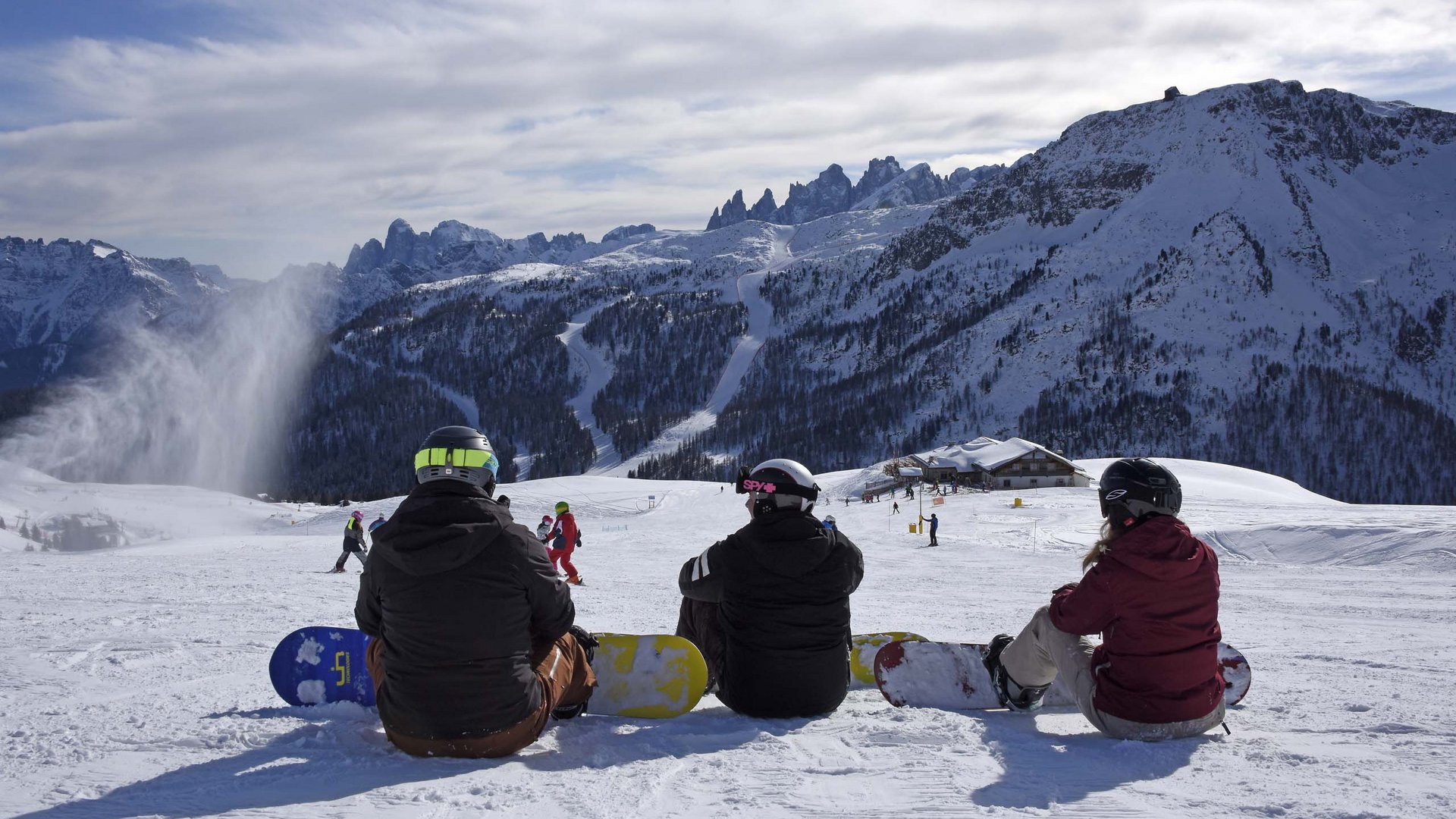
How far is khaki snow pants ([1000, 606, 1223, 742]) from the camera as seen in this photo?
5.33 meters

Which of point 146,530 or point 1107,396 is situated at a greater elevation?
point 1107,396

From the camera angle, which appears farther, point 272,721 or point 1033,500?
point 1033,500

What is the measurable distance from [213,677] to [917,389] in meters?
180

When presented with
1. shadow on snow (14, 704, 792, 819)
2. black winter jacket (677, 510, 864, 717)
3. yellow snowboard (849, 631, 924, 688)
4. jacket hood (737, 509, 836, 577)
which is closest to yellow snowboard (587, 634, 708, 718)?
shadow on snow (14, 704, 792, 819)

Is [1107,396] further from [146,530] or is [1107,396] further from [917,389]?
[146,530]

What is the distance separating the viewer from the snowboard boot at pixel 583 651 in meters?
5.89

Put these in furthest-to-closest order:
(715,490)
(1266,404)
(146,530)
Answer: (1266,404) → (715,490) → (146,530)

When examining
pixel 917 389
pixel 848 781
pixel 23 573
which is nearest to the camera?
pixel 848 781

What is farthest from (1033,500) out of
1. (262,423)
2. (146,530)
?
(262,423)

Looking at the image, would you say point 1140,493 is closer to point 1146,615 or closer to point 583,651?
point 1146,615

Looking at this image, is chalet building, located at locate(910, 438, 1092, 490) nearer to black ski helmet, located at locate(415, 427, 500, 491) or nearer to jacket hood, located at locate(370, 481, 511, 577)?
black ski helmet, located at locate(415, 427, 500, 491)

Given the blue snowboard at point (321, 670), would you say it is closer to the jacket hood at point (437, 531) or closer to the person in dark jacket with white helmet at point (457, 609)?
the person in dark jacket with white helmet at point (457, 609)

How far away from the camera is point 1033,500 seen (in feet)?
169

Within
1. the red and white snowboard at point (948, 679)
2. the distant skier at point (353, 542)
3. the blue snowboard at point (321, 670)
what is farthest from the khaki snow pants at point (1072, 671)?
the distant skier at point (353, 542)
